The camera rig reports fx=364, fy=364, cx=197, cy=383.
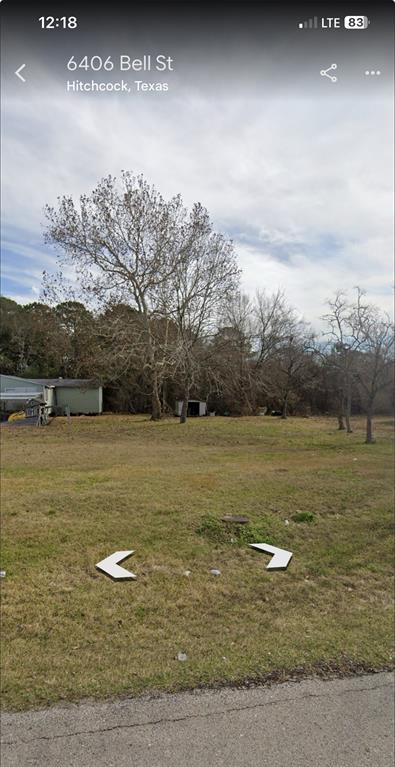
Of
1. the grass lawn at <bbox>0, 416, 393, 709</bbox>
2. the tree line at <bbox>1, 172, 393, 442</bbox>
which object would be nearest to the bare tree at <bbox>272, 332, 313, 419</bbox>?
the tree line at <bbox>1, 172, 393, 442</bbox>

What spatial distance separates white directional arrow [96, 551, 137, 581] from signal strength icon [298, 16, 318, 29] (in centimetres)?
335

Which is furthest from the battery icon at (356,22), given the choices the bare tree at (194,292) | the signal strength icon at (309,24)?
the bare tree at (194,292)

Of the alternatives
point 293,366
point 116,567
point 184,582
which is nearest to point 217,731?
point 184,582

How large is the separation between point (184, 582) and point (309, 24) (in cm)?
327

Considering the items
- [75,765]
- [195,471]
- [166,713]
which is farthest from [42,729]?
[195,471]

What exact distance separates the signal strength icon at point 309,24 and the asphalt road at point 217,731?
263 cm

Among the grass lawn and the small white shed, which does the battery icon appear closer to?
the grass lawn

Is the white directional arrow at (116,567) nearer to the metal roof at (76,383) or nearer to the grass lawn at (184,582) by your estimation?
the grass lawn at (184,582)

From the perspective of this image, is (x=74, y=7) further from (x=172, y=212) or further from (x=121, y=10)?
(x=172, y=212)

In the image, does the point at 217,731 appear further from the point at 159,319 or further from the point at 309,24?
the point at 159,319

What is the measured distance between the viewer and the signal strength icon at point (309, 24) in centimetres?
122

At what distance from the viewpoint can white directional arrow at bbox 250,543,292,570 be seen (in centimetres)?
317

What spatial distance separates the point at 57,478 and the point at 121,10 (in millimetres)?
6323

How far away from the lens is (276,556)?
3.39m
